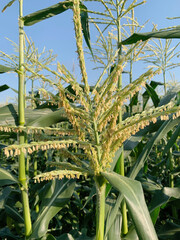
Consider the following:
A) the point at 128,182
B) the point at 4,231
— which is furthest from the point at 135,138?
the point at 4,231

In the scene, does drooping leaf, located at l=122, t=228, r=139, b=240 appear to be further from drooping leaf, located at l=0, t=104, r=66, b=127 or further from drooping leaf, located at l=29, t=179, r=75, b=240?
drooping leaf, located at l=0, t=104, r=66, b=127

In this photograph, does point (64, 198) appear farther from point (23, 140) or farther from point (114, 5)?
point (114, 5)

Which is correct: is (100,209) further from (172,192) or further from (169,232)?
(169,232)

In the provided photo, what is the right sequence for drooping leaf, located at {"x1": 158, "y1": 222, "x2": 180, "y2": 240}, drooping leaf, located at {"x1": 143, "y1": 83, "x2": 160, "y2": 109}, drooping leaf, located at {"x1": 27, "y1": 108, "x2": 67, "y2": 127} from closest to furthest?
drooping leaf, located at {"x1": 27, "y1": 108, "x2": 67, "y2": 127} → drooping leaf, located at {"x1": 158, "y1": 222, "x2": 180, "y2": 240} → drooping leaf, located at {"x1": 143, "y1": 83, "x2": 160, "y2": 109}

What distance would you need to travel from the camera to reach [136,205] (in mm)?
1138

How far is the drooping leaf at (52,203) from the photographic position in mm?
1731

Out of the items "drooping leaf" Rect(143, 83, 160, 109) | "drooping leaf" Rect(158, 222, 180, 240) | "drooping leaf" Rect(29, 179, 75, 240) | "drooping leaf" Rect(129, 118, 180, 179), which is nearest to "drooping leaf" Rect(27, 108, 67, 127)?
"drooping leaf" Rect(29, 179, 75, 240)

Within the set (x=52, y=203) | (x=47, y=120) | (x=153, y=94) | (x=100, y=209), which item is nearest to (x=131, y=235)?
(x=52, y=203)

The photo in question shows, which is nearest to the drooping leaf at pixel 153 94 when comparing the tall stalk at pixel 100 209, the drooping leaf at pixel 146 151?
the drooping leaf at pixel 146 151

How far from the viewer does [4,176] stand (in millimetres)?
1730

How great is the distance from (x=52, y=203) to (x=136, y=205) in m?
1.00

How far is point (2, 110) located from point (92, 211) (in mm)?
2155

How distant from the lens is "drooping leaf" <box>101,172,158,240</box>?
1.09 meters

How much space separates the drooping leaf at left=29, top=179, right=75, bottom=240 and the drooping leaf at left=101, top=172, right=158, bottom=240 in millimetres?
852
